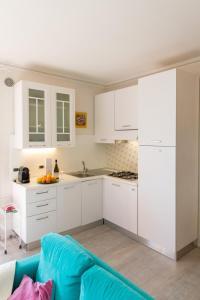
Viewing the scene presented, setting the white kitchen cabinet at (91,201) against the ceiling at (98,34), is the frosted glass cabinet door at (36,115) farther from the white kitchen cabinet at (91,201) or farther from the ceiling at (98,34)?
the white kitchen cabinet at (91,201)

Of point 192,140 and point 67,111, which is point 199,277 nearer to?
point 192,140

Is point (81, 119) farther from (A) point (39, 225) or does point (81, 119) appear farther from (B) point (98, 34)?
(A) point (39, 225)

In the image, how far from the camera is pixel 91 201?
348 centimetres

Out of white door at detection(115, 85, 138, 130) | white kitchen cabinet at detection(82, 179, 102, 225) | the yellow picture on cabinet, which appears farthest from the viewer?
the yellow picture on cabinet

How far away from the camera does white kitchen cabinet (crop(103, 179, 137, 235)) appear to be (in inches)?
122

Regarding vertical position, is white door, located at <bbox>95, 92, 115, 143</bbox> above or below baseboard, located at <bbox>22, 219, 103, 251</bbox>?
above

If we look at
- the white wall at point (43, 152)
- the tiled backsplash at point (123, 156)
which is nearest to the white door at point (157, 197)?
the tiled backsplash at point (123, 156)

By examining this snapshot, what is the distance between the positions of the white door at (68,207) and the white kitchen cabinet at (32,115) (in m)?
0.75

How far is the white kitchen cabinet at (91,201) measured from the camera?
3.39m

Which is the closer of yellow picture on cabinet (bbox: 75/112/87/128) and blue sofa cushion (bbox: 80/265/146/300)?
blue sofa cushion (bbox: 80/265/146/300)

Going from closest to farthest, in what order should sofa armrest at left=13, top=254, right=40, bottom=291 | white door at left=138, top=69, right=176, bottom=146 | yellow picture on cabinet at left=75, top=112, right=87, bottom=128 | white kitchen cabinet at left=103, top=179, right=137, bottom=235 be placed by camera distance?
sofa armrest at left=13, top=254, right=40, bottom=291
white door at left=138, top=69, right=176, bottom=146
white kitchen cabinet at left=103, top=179, right=137, bottom=235
yellow picture on cabinet at left=75, top=112, right=87, bottom=128

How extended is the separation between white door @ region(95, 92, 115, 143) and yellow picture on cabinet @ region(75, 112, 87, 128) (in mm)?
223

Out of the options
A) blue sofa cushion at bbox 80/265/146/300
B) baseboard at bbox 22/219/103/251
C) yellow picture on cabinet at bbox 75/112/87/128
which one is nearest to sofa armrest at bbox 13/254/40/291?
blue sofa cushion at bbox 80/265/146/300

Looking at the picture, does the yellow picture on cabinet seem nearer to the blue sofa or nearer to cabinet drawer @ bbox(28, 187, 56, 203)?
cabinet drawer @ bbox(28, 187, 56, 203)
